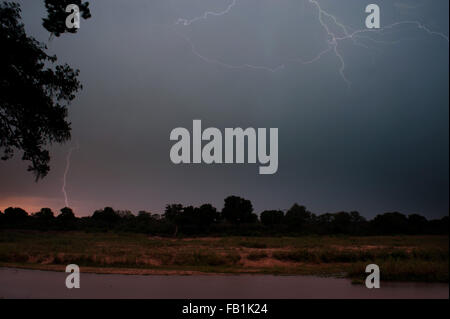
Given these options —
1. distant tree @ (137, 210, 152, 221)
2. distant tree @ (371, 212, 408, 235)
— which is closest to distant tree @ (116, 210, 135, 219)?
distant tree @ (137, 210, 152, 221)

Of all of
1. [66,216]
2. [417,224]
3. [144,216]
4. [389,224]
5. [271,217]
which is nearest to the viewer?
[389,224]

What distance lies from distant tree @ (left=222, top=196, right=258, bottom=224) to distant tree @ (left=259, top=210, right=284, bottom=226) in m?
1.82

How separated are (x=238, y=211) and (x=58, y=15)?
219 feet

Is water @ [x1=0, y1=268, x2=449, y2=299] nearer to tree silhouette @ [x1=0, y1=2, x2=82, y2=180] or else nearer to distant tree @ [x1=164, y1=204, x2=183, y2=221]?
tree silhouette @ [x1=0, y1=2, x2=82, y2=180]

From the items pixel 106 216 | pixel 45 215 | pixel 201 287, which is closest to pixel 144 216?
pixel 106 216

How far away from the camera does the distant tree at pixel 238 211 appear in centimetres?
7562

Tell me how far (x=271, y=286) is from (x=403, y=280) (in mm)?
5218

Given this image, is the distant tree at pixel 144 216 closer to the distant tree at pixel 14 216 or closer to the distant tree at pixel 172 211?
the distant tree at pixel 172 211

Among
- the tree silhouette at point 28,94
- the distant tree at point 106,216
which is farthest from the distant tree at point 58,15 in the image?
the distant tree at point 106,216

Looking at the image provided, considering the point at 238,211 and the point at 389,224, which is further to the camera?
the point at 238,211

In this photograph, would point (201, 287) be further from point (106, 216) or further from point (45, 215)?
point (106, 216)

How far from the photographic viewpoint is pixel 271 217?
7550 cm
